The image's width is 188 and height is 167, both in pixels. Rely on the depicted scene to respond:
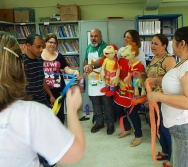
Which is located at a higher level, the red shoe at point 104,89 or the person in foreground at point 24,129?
the person in foreground at point 24,129

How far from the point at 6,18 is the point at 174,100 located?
14.7 ft

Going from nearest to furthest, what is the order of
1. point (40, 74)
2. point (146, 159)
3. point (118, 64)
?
point (40, 74) < point (146, 159) < point (118, 64)

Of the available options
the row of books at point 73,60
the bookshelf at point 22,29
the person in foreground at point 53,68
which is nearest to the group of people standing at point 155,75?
the person in foreground at point 53,68

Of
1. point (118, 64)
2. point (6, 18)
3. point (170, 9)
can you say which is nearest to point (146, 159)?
point (118, 64)

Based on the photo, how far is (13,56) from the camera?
0.85 m

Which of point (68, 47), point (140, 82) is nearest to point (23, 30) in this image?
point (68, 47)

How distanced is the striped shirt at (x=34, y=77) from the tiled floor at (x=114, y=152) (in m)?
1.03

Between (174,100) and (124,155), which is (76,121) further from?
(124,155)

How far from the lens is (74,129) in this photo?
88cm

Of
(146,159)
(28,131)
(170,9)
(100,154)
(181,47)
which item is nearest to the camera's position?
(28,131)

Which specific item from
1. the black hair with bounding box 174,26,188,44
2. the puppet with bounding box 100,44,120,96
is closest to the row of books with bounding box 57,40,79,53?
the puppet with bounding box 100,44,120,96

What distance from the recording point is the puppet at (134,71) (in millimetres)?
2971

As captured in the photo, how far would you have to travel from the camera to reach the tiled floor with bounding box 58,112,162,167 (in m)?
2.74

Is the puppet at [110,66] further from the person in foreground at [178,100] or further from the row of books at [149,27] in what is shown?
the row of books at [149,27]
